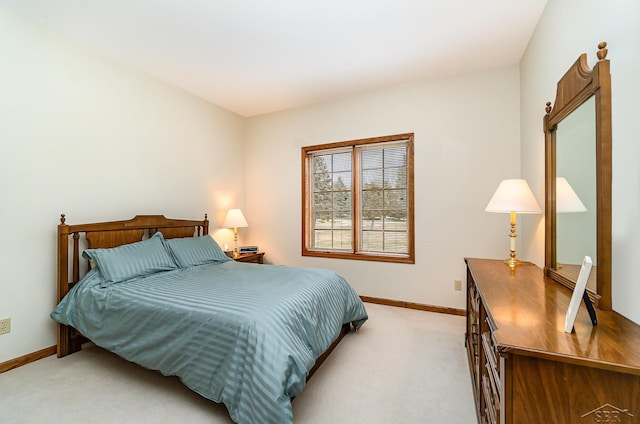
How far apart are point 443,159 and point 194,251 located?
9.75ft

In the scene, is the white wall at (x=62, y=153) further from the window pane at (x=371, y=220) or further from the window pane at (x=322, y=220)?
the window pane at (x=371, y=220)

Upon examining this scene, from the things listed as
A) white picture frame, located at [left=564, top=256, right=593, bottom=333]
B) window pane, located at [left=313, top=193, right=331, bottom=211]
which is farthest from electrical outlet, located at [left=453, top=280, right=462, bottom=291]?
white picture frame, located at [left=564, top=256, right=593, bottom=333]

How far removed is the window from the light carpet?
138cm

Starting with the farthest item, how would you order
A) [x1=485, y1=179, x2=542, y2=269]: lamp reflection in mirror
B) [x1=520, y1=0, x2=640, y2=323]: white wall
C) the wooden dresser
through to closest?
[x1=485, y1=179, x2=542, y2=269]: lamp reflection in mirror → [x1=520, y1=0, x2=640, y2=323]: white wall → the wooden dresser

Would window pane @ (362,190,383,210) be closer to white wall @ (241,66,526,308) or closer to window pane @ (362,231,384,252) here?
window pane @ (362,231,384,252)

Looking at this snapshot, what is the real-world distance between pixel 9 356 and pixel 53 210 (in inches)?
44.9

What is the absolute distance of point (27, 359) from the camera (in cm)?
218

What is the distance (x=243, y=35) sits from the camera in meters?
2.40

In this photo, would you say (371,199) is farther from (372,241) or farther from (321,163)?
(321,163)

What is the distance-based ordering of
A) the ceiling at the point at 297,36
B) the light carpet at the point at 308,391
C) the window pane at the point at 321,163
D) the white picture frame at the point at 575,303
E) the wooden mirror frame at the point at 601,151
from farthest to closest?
the window pane at the point at 321,163, the ceiling at the point at 297,36, the light carpet at the point at 308,391, the wooden mirror frame at the point at 601,151, the white picture frame at the point at 575,303

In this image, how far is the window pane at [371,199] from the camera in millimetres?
3605

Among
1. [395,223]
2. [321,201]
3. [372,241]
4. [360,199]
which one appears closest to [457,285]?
[395,223]

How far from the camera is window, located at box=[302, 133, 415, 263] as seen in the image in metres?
3.46

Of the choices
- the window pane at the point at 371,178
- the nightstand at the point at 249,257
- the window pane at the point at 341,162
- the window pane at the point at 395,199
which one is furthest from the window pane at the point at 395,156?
the nightstand at the point at 249,257
